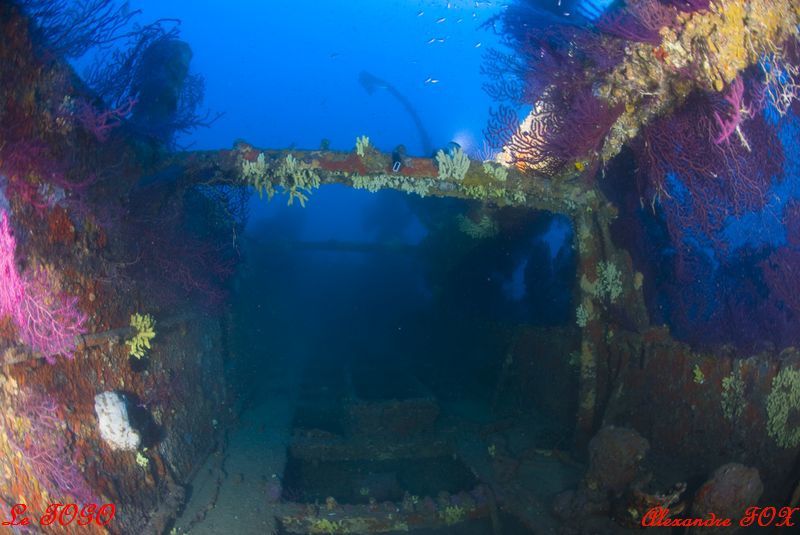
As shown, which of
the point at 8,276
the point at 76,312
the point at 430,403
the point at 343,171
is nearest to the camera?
the point at 8,276

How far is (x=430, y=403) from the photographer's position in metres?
6.84

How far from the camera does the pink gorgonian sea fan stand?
3.50 meters

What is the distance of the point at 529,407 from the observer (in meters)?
7.74

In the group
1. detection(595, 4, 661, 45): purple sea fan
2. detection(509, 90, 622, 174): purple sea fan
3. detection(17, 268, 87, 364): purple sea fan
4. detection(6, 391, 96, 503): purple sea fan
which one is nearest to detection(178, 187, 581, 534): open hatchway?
detection(6, 391, 96, 503): purple sea fan

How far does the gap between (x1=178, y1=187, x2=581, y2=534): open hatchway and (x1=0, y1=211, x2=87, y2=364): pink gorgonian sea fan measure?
7.41 feet

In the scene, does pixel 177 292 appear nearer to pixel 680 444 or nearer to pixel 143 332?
pixel 143 332

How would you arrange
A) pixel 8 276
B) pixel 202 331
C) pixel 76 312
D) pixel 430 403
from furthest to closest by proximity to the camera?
1. pixel 430 403
2. pixel 202 331
3. pixel 76 312
4. pixel 8 276

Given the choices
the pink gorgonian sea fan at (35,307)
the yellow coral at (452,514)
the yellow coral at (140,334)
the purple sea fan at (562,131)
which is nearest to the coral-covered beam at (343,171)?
the purple sea fan at (562,131)

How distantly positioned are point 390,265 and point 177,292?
751 inches

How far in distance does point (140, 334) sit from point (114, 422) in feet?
3.10

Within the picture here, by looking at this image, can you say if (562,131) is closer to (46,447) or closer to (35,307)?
(35,307)

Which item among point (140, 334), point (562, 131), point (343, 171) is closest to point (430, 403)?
point (343, 171)

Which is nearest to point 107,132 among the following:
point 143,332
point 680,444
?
point 143,332

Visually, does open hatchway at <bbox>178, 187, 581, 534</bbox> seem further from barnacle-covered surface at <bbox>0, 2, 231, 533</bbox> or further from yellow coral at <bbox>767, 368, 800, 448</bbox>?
yellow coral at <bbox>767, 368, 800, 448</bbox>
